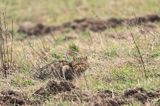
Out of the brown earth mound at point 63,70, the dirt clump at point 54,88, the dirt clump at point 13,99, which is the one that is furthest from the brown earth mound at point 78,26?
the dirt clump at point 13,99

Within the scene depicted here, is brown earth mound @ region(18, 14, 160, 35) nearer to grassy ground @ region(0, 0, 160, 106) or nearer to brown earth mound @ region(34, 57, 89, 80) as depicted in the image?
grassy ground @ region(0, 0, 160, 106)

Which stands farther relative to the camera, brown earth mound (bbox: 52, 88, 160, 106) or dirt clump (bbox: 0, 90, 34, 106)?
dirt clump (bbox: 0, 90, 34, 106)

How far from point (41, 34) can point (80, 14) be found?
2.09m

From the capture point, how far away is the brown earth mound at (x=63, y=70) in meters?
7.75

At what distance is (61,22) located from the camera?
16.9 meters

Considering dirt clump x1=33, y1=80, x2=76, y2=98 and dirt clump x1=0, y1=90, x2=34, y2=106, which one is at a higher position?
dirt clump x1=33, y1=80, x2=76, y2=98

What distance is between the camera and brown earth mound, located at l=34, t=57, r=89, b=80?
775 centimetres

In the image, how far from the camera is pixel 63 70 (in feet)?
25.5

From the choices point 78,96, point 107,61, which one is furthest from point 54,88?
point 107,61

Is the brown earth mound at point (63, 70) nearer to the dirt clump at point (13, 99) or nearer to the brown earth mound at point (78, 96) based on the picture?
the brown earth mound at point (78, 96)

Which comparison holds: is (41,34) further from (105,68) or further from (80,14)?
(105,68)

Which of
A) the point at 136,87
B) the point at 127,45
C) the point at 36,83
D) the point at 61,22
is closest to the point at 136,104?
the point at 136,87

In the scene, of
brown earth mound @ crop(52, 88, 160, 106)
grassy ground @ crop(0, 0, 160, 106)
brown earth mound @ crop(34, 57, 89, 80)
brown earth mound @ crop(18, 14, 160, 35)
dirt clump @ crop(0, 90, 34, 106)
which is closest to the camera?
brown earth mound @ crop(52, 88, 160, 106)

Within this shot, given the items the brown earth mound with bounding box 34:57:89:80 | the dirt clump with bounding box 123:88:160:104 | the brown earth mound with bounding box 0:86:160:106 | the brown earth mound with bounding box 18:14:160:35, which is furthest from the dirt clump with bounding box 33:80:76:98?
the brown earth mound with bounding box 18:14:160:35
